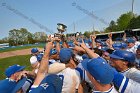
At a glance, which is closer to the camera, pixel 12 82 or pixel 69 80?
pixel 12 82

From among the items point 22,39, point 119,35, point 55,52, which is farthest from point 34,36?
point 55,52

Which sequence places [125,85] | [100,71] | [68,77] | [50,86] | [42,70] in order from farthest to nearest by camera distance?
[68,77], [125,85], [42,70], [100,71], [50,86]

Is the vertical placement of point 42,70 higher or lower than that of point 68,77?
higher

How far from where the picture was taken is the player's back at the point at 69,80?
4961 millimetres

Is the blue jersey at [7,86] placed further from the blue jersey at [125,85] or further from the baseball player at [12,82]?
the blue jersey at [125,85]

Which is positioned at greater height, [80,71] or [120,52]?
[120,52]

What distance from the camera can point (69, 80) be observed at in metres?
4.99

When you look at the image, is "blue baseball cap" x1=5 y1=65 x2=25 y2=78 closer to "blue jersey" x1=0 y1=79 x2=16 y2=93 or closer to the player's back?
"blue jersey" x1=0 y1=79 x2=16 y2=93

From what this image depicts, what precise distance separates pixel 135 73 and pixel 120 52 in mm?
591

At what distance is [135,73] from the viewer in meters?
5.02

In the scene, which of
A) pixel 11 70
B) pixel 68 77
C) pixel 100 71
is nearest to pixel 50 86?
pixel 100 71

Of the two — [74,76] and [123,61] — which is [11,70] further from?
[123,61]

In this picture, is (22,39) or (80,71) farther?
(22,39)

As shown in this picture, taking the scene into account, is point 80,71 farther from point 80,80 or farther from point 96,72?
point 96,72
